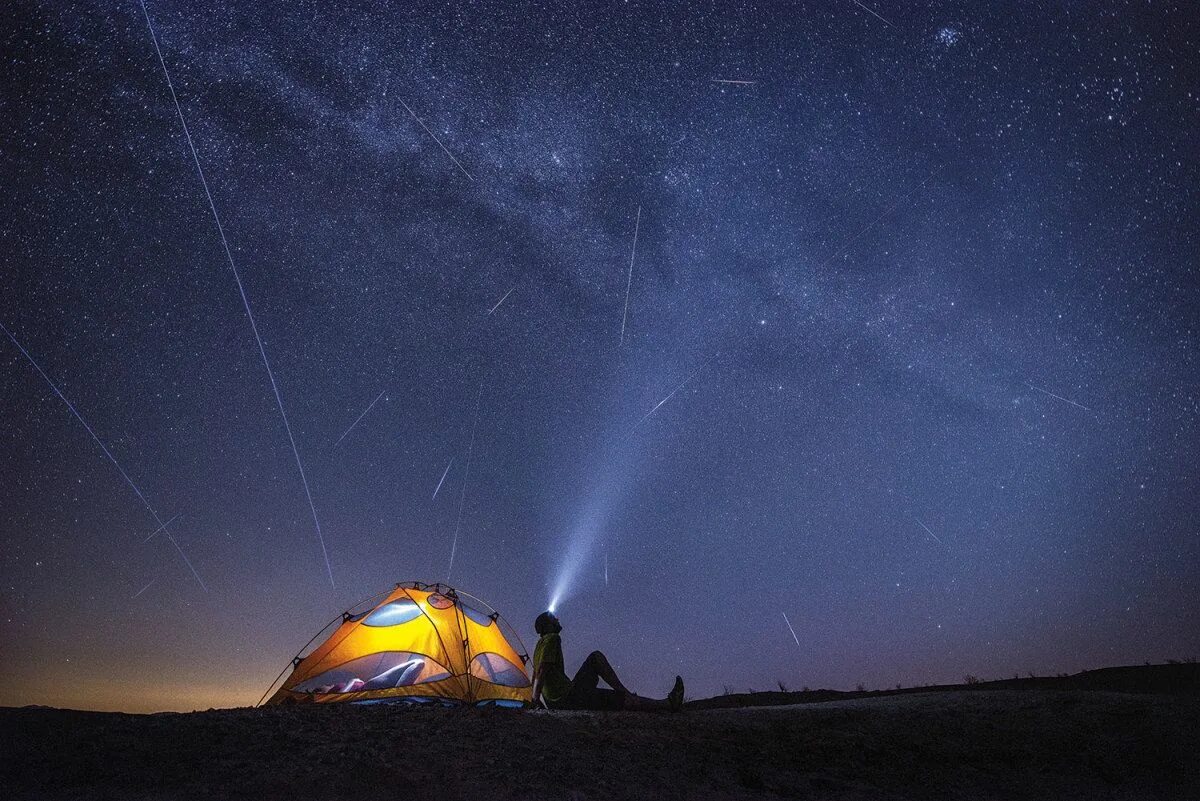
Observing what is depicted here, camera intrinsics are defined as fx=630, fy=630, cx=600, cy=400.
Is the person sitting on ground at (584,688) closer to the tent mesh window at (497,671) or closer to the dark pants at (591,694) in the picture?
the dark pants at (591,694)

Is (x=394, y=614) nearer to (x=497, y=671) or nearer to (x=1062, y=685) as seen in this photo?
(x=497, y=671)

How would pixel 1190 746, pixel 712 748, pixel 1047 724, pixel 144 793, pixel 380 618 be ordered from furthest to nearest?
pixel 380 618 → pixel 1047 724 → pixel 1190 746 → pixel 712 748 → pixel 144 793

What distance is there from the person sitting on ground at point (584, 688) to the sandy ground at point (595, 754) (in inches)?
37.2

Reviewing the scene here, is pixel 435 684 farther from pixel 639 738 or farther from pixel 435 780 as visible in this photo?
pixel 435 780

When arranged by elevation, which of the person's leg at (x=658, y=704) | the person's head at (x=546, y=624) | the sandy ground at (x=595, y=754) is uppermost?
the person's head at (x=546, y=624)

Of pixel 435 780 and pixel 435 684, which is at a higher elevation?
pixel 435 684

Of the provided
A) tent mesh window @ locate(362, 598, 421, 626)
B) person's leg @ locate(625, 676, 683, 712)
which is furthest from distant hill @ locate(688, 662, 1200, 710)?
tent mesh window @ locate(362, 598, 421, 626)

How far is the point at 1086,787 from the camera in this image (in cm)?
594

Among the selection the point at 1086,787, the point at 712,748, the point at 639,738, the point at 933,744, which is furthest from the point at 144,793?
the point at 1086,787

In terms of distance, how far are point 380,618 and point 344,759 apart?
5.07 meters

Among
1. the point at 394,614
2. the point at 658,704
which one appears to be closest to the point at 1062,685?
the point at 658,704

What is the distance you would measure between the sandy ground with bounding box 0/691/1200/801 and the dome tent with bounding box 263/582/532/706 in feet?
6.25

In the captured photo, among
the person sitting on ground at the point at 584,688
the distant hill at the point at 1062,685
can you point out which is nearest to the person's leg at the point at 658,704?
the person sitting on ground at the point at 584,688

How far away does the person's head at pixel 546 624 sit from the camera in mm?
9445
